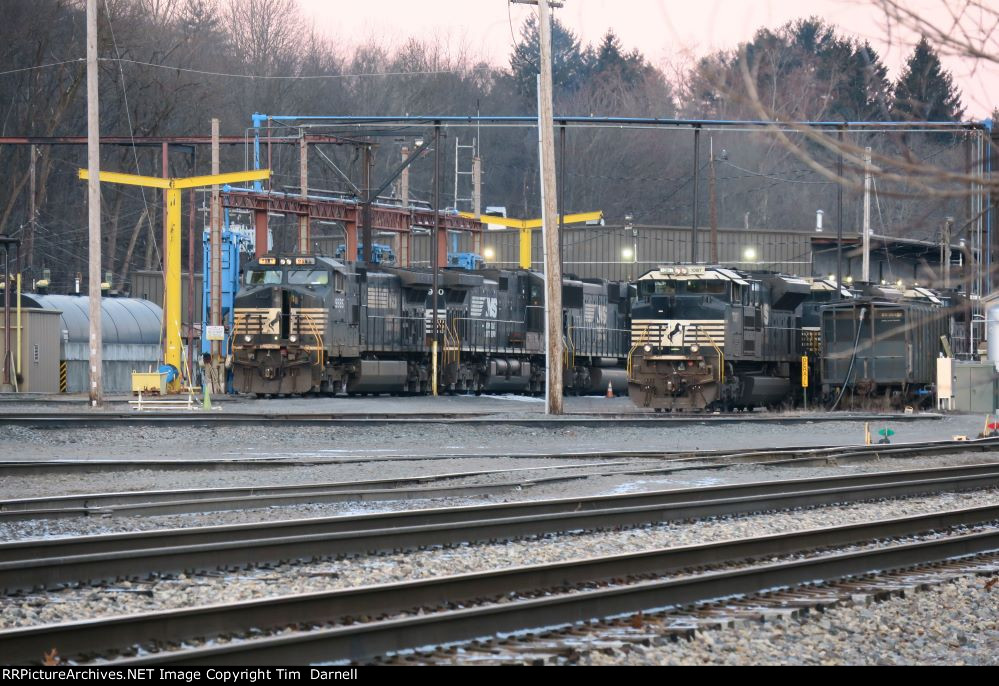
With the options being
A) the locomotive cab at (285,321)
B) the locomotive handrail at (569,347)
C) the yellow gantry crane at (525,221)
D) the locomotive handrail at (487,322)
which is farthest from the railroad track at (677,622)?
the yellow gantry crane at (525,221)

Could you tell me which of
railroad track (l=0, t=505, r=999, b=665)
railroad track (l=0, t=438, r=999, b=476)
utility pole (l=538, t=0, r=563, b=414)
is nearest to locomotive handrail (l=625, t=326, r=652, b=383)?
utility pole (l=538, t=0, r=563, b=414)

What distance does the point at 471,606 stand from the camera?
8.73 m

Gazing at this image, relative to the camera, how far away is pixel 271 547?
1029cm

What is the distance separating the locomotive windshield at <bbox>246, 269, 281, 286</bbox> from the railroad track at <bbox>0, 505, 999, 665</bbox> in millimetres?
25823

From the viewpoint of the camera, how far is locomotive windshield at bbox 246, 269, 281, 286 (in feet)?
118

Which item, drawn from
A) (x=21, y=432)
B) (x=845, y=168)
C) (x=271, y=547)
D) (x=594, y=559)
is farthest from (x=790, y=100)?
(x=21, y=432)

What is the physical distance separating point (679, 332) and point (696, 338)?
500mm

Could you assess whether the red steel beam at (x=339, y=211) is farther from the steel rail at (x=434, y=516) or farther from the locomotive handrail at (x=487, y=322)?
the steel rail at (x=434, y=516)

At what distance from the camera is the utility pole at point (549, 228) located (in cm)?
2930

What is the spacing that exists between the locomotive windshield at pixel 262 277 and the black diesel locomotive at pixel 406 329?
27 millimetres

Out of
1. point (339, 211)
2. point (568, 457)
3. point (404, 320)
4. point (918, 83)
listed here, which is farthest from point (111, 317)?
point (918, 83)

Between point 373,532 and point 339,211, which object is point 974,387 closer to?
point 339,211

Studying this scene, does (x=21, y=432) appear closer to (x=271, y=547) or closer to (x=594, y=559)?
(x=271, y=547)

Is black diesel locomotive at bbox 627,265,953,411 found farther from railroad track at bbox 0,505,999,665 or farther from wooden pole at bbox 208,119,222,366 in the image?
railroad track at bbox 0,505,999,665
